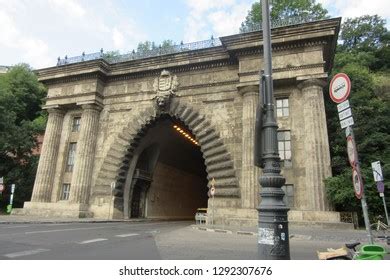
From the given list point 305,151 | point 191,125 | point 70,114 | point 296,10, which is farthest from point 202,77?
point 296,10

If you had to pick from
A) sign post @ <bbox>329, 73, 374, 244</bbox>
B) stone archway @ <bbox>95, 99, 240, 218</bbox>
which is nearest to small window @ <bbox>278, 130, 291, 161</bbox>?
stone archway @ <bbox>95, 99, 240, 218</bbox>

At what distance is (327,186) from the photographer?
1855 centimetres

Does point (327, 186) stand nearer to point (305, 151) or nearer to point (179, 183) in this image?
point (305, 151)

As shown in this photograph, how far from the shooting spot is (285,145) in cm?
2123

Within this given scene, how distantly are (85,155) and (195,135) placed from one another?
820 cm

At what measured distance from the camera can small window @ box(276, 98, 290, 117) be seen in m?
21.9

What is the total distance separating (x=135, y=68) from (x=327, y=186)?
1591 centimetres

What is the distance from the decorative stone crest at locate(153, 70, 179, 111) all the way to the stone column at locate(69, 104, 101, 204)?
5170 millimetres

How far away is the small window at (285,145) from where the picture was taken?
21.0 meters

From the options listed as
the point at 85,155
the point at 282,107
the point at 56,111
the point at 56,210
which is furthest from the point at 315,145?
the point at 56,111

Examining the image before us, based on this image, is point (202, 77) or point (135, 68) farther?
point (135, 68)

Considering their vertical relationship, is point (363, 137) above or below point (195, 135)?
below

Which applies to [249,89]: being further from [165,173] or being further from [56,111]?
[56,111]

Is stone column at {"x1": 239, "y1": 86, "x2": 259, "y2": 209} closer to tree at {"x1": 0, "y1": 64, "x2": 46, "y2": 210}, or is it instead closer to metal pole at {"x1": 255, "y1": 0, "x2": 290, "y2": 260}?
metal pole at {"x1": 255, "y1": 0, "x2": 290, "y2": 260}
